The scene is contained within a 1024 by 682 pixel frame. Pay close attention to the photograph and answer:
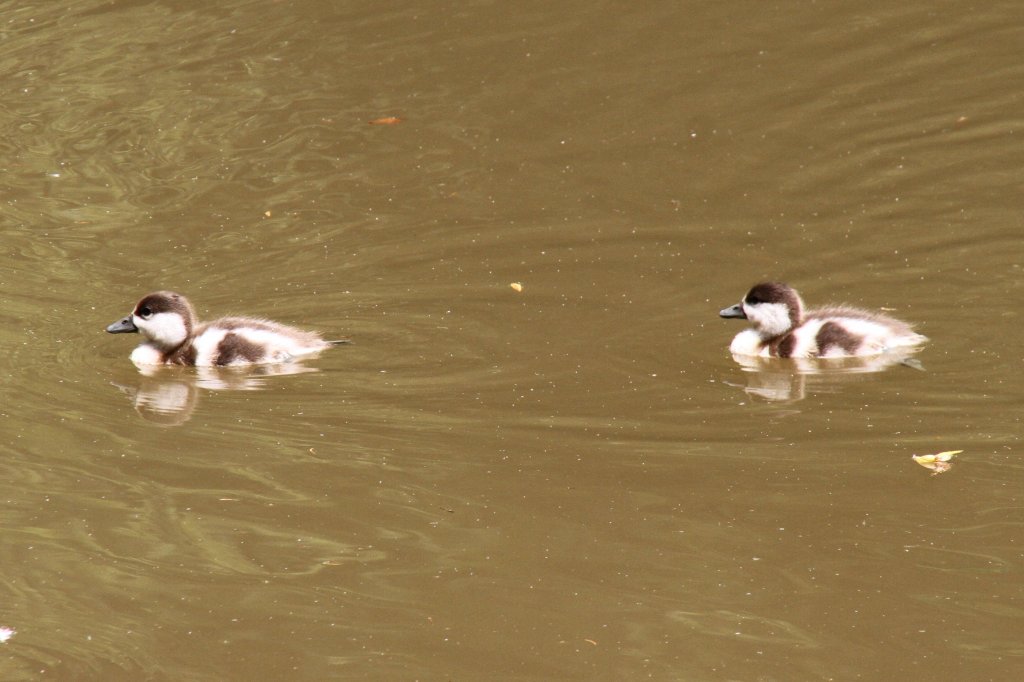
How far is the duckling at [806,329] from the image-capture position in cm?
720

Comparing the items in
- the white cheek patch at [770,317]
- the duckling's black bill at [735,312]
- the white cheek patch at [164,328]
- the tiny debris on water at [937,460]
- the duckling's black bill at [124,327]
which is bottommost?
the tiny debris on water at [937,460]

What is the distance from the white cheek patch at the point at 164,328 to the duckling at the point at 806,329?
272cm

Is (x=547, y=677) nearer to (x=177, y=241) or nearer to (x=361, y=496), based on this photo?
(x=361, y=496)

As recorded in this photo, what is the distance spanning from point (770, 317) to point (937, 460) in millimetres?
2031

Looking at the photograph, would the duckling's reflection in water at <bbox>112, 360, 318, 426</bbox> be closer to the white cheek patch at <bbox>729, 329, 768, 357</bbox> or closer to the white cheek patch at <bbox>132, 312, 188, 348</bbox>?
the white cheek patch at <bbox>132, 312, 188, 348</bbox>

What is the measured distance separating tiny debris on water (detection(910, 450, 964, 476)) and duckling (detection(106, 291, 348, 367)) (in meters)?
3.11

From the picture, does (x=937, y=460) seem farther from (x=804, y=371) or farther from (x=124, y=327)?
(x=124, y=327)

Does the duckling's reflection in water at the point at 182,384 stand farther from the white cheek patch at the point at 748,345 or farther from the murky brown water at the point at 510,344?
the white cheek patch at the point at 748,345

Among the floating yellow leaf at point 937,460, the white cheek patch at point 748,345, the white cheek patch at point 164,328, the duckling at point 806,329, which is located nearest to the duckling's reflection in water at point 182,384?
the white cheek patch at point 164,328

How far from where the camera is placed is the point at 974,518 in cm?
499

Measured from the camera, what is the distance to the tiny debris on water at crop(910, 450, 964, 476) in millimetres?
5494

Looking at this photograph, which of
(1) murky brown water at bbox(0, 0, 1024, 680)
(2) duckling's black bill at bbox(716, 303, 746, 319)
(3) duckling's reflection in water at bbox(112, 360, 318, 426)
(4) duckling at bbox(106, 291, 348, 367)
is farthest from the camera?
(2) duckling's black bill at bbox(716, 303, 746, 319)

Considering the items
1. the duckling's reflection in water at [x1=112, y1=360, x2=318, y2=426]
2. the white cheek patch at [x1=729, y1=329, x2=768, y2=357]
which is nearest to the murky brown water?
the duckling's reflection in water at [x1=112, y1=360, x2=318, y2=426]

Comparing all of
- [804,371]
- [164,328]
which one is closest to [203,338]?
[164,328]
